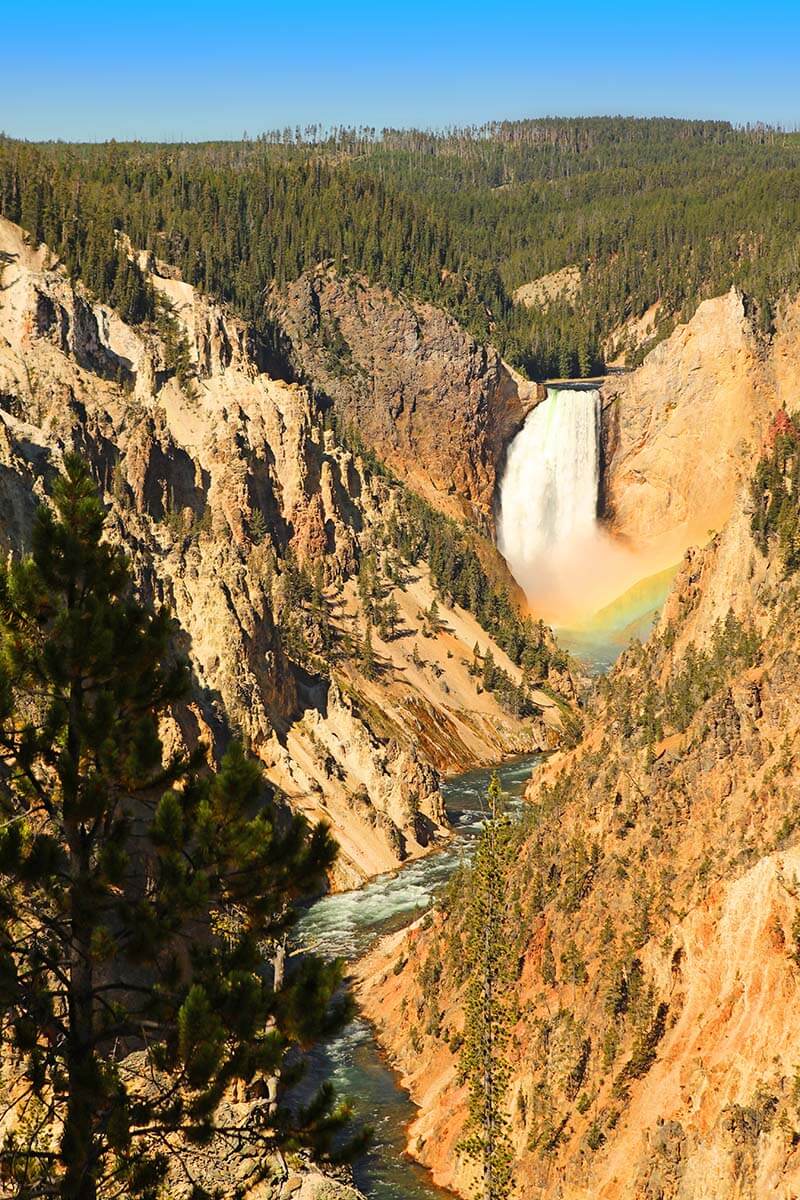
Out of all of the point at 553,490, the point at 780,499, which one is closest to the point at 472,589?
the point at 553,490

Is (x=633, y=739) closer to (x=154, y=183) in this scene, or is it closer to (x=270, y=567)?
(x=270, y=567)

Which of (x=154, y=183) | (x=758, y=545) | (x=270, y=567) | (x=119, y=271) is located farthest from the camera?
(x=154, y=183)

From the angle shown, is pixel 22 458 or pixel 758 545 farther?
pixel 22 458

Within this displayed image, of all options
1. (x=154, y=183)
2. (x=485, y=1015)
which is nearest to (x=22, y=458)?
(x=485, y=1015)

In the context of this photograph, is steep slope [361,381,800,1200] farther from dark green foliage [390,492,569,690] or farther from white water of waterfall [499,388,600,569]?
white water of waterfall [499,388,600,569]

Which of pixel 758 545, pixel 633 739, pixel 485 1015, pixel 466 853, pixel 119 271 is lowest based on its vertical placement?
pixel 466 853

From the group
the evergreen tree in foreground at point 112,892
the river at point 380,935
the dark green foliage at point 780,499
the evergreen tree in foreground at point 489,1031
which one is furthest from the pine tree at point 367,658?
the evergreen tree in foreground at point 112,892
